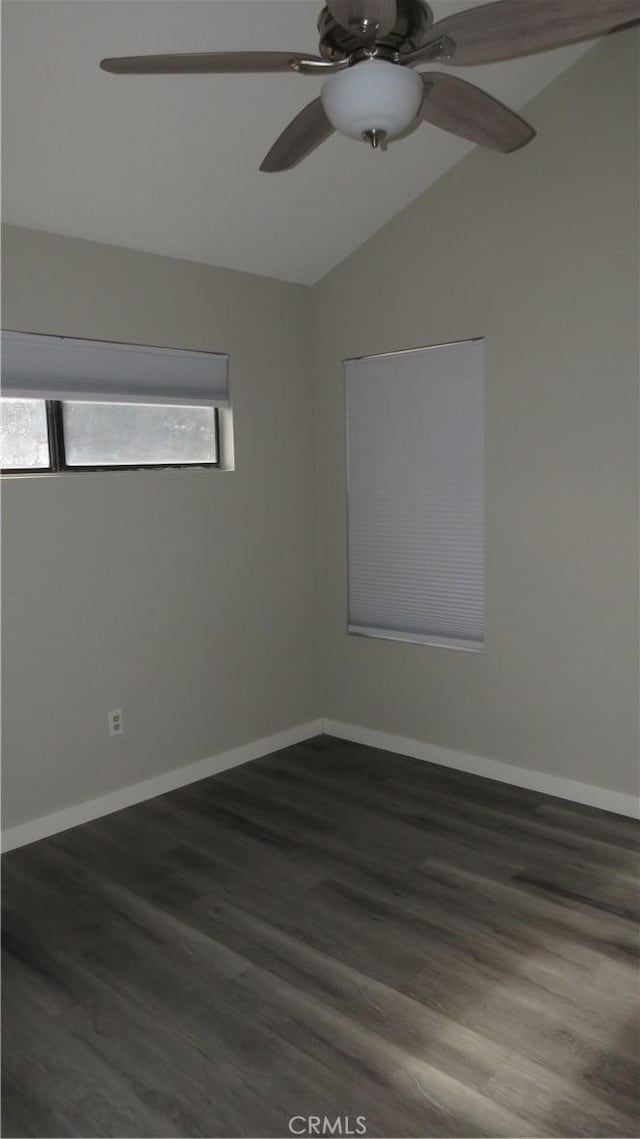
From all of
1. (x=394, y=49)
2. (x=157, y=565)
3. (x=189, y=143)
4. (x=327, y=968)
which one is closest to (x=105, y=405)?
(x=157, y=565)

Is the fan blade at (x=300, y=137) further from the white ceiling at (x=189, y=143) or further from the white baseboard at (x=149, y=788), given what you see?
the white baseboard at (x=149, y=788)

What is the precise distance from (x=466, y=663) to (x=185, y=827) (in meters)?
1.46

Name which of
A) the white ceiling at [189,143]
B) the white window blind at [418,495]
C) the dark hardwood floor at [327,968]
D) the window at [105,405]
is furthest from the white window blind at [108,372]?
the dark hardwood floor at [327,968]

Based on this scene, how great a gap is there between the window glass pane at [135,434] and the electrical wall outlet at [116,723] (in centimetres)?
106

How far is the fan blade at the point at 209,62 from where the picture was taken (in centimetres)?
180

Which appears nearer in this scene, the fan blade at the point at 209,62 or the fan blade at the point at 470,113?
the fan blade at the point at 209,62

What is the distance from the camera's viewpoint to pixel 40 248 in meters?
3.23

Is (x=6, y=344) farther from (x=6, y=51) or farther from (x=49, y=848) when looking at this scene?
(x=49, y=848)

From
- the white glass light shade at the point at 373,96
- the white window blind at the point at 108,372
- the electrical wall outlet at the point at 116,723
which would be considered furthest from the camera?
the electrical wall outlet at the point at 116,723

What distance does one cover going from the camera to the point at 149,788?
3.79 meters

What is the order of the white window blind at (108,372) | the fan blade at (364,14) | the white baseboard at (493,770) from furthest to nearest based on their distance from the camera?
the white baseboard at (493,770) < the white window blind at (108,372) < the fan blade at (364,14)

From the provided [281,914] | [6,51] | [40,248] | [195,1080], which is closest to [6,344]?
[40,248]

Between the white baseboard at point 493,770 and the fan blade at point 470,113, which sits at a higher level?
the fan blade at point 470,113

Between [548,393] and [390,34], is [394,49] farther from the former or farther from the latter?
[548,393]
